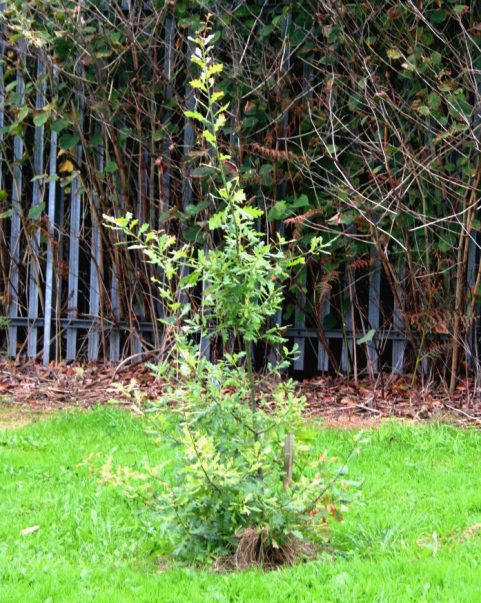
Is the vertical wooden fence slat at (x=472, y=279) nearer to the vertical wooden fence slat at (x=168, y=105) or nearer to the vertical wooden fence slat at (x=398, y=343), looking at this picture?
the vertical wooden fence slat at (x=398, y=343)

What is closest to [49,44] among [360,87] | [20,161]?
[20,161]

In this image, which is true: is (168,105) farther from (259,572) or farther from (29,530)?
(259,572)

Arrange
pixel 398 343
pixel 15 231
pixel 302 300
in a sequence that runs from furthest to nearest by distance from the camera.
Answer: pixel 15 231 → pixel 302 300 → pixel 398 343

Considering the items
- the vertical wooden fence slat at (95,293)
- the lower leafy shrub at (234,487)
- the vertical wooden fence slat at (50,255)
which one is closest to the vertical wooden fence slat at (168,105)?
the vertical wooden fence slat at (95,293)

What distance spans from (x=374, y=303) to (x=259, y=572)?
4790 millimetres

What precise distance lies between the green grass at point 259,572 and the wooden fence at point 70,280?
2163mm

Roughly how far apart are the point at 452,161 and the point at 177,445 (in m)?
4.86

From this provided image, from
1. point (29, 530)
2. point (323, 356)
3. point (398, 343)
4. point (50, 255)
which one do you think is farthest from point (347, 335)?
point (29, 530)

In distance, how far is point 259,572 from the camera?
12.4ft

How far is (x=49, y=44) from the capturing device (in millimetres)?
8953

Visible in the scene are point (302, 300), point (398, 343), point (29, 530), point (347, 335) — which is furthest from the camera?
point (302, 300)

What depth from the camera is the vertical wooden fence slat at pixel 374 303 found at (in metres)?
8.20

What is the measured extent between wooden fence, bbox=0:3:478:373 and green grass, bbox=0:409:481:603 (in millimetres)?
2163

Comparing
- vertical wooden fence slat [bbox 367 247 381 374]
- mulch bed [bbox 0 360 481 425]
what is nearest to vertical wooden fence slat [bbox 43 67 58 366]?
mulch bed [bbox 0 360 481 425]
